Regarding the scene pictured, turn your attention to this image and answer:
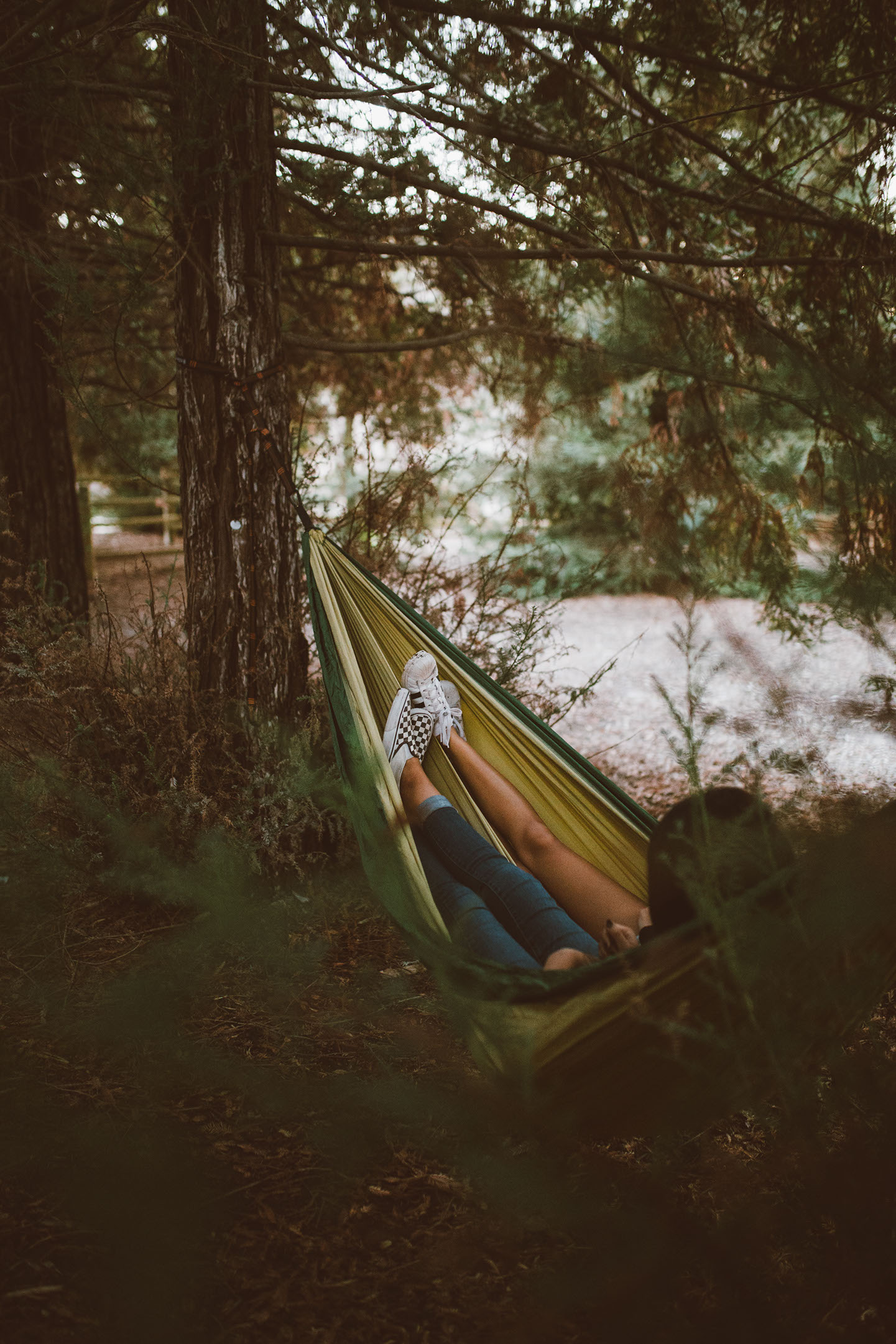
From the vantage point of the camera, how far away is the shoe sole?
207cm

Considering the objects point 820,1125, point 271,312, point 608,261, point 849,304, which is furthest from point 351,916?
point 849,304

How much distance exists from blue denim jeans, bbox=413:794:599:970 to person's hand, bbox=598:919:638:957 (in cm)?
4

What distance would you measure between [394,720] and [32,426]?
6.69 feet

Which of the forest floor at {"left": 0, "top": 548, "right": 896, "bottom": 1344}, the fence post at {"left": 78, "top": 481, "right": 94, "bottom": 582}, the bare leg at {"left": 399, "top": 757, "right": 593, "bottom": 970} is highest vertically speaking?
the fence post at {"left": 78, "top": 481, "right": 94, "bottom": 582}

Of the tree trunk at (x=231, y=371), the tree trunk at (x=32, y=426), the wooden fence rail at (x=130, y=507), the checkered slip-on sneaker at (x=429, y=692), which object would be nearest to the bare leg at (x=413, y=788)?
the checkered slip-on sneaker at (x=429, y=692)

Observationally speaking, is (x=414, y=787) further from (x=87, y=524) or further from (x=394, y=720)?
(x=87, y=524)

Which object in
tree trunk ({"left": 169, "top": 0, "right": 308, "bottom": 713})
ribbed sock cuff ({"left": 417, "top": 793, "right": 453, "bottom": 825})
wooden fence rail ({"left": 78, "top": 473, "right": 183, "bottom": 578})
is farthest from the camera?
wooden fence rail ({"left": 78, "top": 473, "right": 183, "bottom": 578})

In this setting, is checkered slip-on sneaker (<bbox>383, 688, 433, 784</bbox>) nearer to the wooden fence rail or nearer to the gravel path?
the gravel path

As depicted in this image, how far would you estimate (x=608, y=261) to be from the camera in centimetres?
224

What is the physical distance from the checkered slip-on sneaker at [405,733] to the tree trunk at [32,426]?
5.16 ft

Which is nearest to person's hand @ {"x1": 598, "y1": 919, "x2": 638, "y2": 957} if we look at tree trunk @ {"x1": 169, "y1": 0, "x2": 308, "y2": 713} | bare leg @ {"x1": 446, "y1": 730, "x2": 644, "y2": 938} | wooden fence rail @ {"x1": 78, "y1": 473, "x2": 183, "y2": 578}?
bare leg @ {"x1": 446, "y1": 730, "x2": 644, "y2": 938}

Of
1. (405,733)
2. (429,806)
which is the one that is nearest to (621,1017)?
(429,806)

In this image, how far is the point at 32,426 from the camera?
10.6ft

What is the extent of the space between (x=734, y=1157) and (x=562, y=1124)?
519 mm
